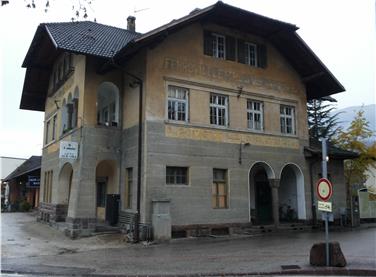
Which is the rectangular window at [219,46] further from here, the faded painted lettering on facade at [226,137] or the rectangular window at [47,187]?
the rectangular window at [47,187]

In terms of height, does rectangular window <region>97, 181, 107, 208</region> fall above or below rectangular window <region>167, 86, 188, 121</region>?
below

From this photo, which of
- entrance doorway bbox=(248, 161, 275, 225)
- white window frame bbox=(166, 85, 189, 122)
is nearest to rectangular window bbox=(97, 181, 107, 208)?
white window frame bbox=(166, 85, 189, 122)

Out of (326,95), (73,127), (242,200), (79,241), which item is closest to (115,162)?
(73,127)

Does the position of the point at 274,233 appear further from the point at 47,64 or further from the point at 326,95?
the point at 47,64

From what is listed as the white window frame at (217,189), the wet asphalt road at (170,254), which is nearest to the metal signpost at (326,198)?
the wet asphalt road at (170,254)

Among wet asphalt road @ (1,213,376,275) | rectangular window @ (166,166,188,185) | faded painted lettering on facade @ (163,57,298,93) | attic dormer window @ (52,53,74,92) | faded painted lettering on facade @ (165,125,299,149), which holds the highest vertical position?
attic dormer window @ (52,53,74,92)

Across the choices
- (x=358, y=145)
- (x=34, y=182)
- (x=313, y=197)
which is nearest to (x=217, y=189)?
(x=313, y=197)

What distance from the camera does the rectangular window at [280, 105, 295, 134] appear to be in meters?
21.9

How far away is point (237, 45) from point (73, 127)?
8856mm

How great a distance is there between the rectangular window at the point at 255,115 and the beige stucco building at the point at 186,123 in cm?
5

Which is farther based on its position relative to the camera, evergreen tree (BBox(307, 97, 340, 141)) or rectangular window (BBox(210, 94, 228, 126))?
evergreen tree (BBox(307, 97, 340, 141))

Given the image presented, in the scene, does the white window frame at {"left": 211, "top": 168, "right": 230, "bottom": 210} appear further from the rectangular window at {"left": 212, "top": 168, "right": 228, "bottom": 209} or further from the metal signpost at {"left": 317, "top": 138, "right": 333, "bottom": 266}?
the metal signpost at {"left": 317, "top": 138, "right": 333, "bottom": 266}

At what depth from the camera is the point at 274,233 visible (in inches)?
751

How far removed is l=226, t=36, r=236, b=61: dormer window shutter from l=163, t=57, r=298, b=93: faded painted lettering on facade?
77 centimetres
